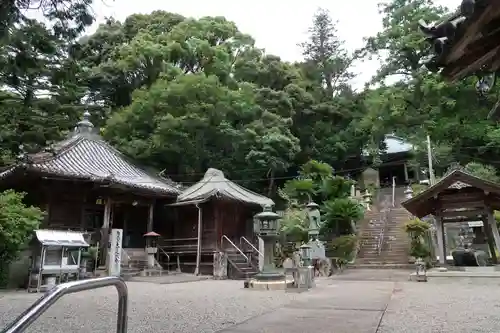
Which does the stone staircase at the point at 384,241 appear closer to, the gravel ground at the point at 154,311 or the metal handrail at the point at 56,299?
the gravel ground at the point at 154,311

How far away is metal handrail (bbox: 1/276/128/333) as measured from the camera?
2.00 metres

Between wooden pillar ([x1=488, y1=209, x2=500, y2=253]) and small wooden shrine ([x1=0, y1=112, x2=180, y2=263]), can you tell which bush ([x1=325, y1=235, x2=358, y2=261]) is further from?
small wooden shrine ([x1=0, y1=112, x2=180, y2=263])

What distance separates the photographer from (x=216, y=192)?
15516 millimetres

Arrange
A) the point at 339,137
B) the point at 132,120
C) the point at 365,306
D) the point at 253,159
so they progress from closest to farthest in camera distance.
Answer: the point at 365,306 < the point at 132,120 < the point at 253,159 < the point at 339,137

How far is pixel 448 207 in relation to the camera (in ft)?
45.0

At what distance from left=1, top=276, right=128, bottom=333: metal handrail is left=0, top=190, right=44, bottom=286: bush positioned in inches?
Answer: 344

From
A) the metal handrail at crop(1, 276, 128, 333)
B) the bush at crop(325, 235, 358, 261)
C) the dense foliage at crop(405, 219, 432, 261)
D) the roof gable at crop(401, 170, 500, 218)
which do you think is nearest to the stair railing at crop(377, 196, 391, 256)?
the bush at crop(325, 235, 358, 261)

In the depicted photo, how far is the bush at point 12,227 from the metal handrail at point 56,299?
8.75 metres

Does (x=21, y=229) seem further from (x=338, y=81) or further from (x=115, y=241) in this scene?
(x=338, y=81)

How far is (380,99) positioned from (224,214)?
41.4 ft

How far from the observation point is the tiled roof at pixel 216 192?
52.0 ft

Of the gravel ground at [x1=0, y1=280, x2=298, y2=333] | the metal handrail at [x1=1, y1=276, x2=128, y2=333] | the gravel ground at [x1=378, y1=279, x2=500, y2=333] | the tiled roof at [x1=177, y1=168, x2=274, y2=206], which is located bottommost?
the gravel ground at [x1=0, y1=280, x2=298, y2=333]

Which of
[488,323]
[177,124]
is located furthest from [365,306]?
[177,124]

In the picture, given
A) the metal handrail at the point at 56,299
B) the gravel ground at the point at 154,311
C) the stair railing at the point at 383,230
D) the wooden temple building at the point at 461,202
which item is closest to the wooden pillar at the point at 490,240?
the wooden temple building at the point at 461,202
